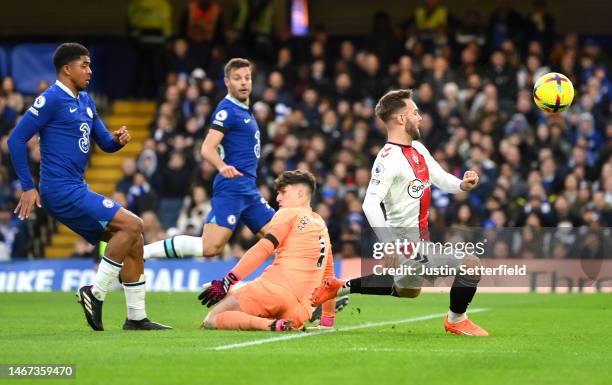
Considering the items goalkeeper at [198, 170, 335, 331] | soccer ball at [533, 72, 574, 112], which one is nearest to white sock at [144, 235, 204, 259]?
goalkeeper at [198, 170, 335, 331]

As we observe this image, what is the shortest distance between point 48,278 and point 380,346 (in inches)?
482

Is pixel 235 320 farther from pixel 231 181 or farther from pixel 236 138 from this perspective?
pixel 236 138

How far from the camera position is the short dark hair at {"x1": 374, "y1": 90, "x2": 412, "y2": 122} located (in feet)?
37.5

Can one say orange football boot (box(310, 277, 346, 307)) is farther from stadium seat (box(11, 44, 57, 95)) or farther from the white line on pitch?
stadium seat (box(11, 44, 57, 95))

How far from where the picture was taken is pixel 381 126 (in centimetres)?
2392

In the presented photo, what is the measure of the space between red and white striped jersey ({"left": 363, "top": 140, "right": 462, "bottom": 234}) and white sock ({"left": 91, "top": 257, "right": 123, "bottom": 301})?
2337 mm

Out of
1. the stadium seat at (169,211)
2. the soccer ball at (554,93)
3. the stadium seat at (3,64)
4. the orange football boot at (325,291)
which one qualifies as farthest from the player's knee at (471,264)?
the stadium seat at (3,64)

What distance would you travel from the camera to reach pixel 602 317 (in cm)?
1391

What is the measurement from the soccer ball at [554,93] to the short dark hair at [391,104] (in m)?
3.99

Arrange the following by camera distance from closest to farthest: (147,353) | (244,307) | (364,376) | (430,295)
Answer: (364,376), (147,353), (244,307), (430,295)

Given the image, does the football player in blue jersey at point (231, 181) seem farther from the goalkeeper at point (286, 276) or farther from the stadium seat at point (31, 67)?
the stadium seat at point (31, 67)

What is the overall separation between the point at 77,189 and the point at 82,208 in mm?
180

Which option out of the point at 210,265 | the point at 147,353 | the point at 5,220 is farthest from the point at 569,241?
the point at 147,353

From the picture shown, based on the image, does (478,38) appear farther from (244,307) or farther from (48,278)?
(244,307)
